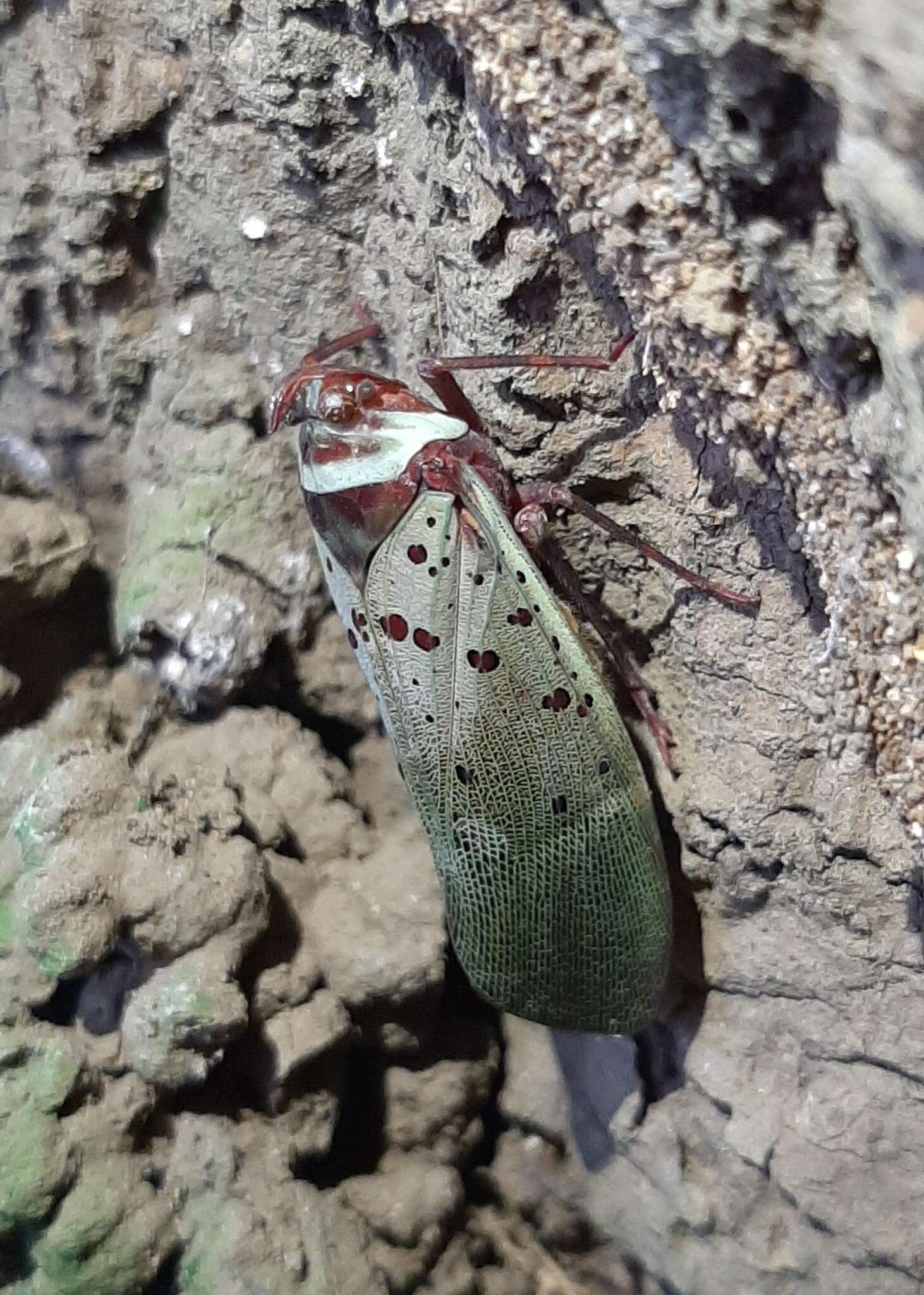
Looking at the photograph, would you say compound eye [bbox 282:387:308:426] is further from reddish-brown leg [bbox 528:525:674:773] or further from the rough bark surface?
reddish-brown leg [bbox 528:525:674:773]

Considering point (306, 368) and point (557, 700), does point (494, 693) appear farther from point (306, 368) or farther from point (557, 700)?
point (306, 368)

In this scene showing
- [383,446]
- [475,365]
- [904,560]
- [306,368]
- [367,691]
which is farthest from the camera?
[367,691]

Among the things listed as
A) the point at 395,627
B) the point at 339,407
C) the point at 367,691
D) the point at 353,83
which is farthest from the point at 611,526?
the point at 353,83

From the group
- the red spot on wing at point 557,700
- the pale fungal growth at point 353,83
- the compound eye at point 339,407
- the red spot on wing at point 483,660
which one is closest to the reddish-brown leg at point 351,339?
the compound eye at point 339,407

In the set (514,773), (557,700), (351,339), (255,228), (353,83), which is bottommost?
(514,773)

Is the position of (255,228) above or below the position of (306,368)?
above

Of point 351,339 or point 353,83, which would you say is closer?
point 353,83

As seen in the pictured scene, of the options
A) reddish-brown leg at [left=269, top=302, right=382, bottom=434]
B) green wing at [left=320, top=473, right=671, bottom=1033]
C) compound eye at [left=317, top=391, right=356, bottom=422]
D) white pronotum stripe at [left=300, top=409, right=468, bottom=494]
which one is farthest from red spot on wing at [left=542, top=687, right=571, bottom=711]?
reddish-brown leg at [left=269, top=302, right=382, bottom=434]
